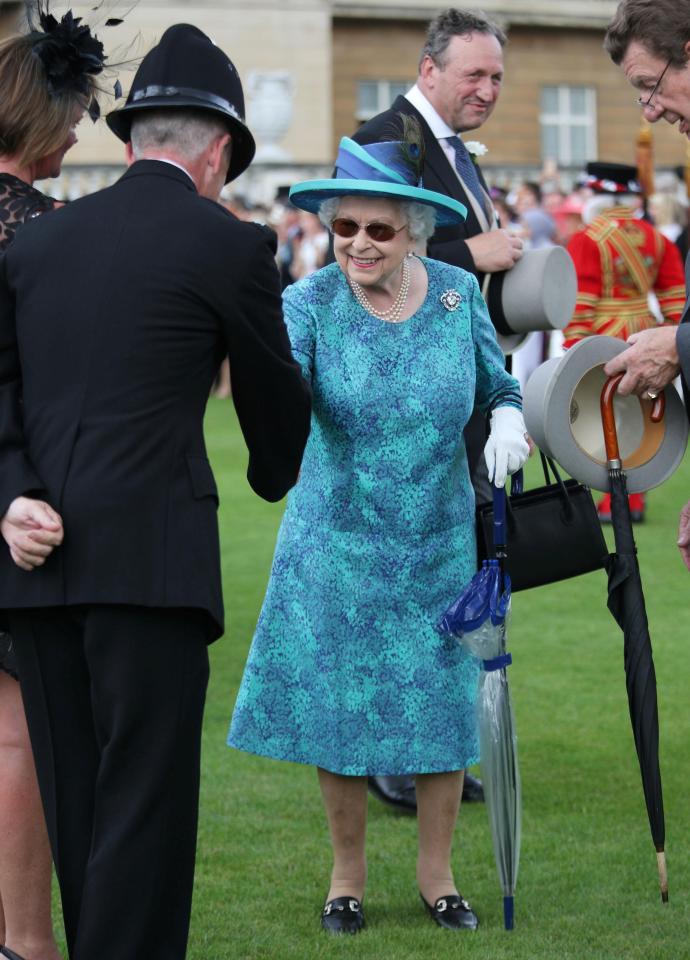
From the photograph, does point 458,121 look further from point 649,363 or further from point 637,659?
point 637,659

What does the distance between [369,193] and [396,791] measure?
2193 mm

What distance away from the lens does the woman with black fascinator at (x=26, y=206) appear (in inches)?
157

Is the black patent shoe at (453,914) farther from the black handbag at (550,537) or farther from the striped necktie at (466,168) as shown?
the striped necktie at (466,168)

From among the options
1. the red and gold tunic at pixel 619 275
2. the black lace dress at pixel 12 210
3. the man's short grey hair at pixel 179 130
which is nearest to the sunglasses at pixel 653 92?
the man's short grey hair at pixel 179 130

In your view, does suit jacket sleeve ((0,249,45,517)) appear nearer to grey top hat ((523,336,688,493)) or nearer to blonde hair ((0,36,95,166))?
blonde hair ((0,36,95,166))

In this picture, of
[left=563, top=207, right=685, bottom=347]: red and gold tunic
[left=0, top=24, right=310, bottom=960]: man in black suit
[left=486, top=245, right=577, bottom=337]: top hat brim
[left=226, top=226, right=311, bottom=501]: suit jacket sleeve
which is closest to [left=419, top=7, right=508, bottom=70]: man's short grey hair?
[left=486, top=245, right=577, bottom=337]: top hat brim

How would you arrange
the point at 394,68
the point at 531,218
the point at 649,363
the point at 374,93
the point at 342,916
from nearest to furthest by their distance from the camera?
the point at 649,363
the point at 342,916
the point at 531,218
the point at 394,68
the point at 374,93

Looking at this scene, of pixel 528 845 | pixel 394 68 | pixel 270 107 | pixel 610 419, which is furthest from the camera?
pixel 394 68

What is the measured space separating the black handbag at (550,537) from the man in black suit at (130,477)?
1.20 metres

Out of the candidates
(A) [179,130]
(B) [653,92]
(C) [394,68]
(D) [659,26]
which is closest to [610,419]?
(B) [653,92]

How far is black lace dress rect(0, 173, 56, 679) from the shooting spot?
155 inches

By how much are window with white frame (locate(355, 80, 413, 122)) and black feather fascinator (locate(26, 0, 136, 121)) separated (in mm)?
39757

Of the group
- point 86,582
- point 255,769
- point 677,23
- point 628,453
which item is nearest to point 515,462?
point 628,453

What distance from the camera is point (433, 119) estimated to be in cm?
584
